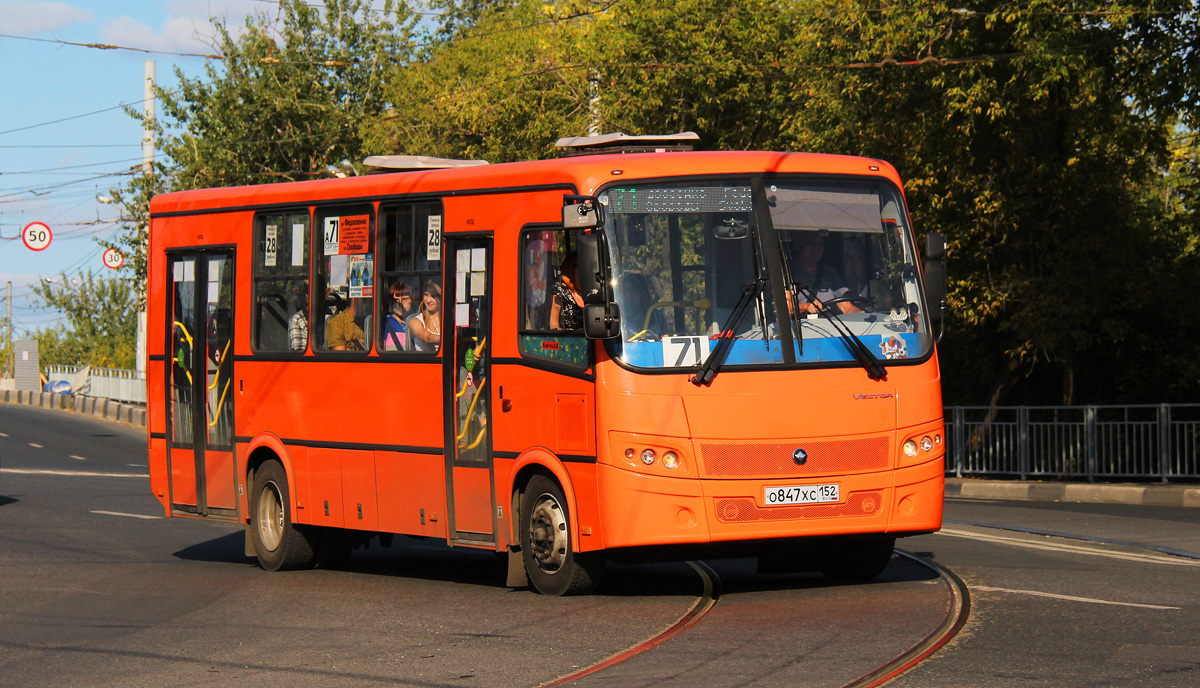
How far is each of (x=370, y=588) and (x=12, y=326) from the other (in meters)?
101

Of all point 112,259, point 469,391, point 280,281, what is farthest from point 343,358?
point 112,259

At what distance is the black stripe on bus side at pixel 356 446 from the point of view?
1204 centimetres

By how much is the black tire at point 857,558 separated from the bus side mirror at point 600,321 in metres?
2.40

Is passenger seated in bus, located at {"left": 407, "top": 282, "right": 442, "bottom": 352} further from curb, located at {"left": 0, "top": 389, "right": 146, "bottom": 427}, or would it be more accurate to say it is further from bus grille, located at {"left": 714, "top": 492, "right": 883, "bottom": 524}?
curb, located at {"left": 0, "top": 389, "right": 146, "bottom": 427}

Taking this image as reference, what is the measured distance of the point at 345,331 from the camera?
12828 millimetres

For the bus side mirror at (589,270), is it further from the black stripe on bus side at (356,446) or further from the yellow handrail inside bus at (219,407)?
the yellow handrail inside bus at (219,407)

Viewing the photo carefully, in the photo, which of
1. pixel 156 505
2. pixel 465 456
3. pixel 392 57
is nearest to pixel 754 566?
pixel 465 456

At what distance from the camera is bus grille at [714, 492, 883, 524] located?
10242 mm

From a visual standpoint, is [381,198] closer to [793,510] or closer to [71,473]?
[793,510]

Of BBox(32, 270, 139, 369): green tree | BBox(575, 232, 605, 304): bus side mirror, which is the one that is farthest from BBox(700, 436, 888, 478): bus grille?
BBox(32, 270, 139, 369): green tree

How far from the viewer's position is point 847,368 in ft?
34.7

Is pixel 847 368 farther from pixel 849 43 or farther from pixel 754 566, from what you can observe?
pixel 849 43

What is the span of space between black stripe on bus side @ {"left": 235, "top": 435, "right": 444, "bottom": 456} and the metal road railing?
1393 cm

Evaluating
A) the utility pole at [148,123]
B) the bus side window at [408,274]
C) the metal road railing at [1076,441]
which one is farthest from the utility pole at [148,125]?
the bus side window at [408,274]
